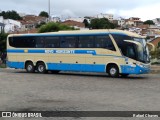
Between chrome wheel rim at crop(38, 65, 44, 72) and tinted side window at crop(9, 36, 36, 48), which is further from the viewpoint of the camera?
tinted side window at crop(9, 36, 36, 48)

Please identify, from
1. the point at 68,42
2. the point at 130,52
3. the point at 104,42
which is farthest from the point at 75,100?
the point at 68,42

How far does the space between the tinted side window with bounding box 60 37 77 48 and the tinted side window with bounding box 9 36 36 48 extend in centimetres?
274

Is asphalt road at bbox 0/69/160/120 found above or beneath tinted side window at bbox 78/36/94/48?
beneath

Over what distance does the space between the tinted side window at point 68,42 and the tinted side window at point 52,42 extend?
0.40 meters

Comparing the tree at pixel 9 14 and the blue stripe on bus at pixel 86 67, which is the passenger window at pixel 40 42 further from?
the tree at pixel 9 14

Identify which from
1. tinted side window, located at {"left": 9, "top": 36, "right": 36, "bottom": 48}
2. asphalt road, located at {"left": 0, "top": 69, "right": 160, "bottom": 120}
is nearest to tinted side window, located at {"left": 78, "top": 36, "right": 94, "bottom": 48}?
tinted side window, located at {"left": 9, "top": 36, "right": 36, "bottom": 48}

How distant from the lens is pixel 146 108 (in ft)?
38.3

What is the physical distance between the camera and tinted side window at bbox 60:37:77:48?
87.6 feet

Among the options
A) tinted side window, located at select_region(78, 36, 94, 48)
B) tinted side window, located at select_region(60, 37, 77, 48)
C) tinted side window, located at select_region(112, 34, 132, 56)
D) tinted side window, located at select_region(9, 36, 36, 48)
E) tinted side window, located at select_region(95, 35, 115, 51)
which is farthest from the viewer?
tinted side window, located at select_region(9, 36, 36, 48)

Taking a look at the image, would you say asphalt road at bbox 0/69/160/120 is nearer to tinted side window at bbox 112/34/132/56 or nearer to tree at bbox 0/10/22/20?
tinted side window at bbox 112/34/132/56

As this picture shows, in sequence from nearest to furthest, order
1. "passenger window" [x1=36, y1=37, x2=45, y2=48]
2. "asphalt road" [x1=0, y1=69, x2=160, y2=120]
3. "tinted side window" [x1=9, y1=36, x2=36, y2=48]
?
"asphalt road" [x1=0, y1=69, x2=160, y2=120] < "passenger window" [x1=36, y1=37, x2=45, y2=48] < "tinted side window" [x1=9, y1=36, x2=36, y2=48]

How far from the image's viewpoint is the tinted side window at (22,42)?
29205mm

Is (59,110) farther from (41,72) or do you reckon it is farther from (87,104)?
(41,72)

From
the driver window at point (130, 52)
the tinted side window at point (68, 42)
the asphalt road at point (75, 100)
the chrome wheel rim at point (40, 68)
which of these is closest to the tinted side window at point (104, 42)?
the driver window at point (130, 52)
